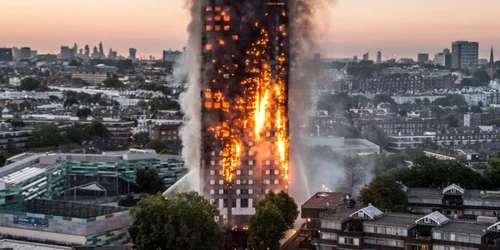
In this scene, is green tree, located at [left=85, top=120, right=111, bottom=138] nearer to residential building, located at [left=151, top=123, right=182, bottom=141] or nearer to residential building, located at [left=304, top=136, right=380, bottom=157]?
residential building, located at [left=151, top=123, right=182, bottom=141]

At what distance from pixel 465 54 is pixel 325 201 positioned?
4232 inches

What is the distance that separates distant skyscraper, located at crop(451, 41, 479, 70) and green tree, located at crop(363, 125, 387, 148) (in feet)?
228

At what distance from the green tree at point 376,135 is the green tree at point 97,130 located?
17.4 m

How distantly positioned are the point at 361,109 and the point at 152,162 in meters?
37.2

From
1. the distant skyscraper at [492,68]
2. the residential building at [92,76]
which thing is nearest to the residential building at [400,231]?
the distant skyscraper at [492,68]

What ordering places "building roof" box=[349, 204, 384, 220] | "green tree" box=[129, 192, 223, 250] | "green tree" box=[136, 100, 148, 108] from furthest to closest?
"green tree" box=[136, 100, 148, 108]
"green tree" box=[129, 192, 223, 250]
"building roof" box=[349, 204, 384, 220]

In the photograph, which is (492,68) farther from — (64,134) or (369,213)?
(369,213)

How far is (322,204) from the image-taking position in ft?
108

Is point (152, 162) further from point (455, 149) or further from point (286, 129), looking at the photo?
point (455, 149)

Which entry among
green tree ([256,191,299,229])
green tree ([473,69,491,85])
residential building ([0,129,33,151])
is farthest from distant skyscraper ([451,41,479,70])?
green tree ([256,191,299,229])

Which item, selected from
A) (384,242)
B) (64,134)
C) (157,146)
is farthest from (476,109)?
(384,242)

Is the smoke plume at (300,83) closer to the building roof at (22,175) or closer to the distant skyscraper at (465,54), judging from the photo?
the building roof at (22,175)

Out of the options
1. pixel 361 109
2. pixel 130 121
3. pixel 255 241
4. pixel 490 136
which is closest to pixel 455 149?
pixel 490 136

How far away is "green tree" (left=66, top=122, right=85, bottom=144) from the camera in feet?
210
